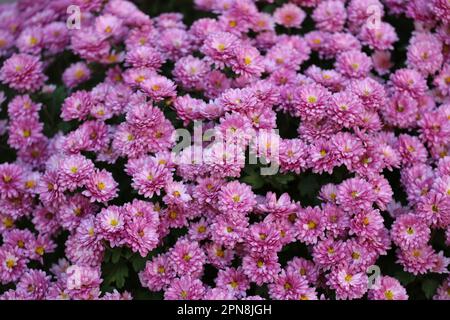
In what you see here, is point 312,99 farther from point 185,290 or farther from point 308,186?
point 185,290

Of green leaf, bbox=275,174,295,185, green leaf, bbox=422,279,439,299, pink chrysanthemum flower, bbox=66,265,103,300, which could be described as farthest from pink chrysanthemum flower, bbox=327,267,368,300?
pink chrysanthemum flower, bbox=66,265,103,300

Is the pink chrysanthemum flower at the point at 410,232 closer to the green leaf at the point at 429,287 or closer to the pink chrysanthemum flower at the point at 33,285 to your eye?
the green leaf at the point at 429,287

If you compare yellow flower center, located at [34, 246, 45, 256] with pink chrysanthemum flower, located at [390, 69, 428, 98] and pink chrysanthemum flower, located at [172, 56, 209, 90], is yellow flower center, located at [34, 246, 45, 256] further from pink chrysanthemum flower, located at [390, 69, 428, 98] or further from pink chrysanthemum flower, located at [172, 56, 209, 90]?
pink chrysanthemum flower, located at [390, 69, 428, 98]

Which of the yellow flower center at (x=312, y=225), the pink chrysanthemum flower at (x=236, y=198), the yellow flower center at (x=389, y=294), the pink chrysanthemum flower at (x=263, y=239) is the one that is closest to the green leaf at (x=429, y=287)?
the yellow flower center at (x=389, y=294)

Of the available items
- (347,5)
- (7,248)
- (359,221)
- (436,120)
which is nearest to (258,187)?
(359,221)

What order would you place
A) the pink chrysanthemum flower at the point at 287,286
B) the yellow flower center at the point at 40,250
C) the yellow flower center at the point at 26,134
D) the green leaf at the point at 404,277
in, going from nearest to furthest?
the pink chrysanthemum flower at the point at 287,286 < the green leaf at the point at 404,277 < the yellow flower center at the point at 40,250 < the yellow flower center at the point at 26,134

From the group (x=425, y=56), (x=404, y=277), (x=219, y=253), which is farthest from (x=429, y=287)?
(x=425, y=56)

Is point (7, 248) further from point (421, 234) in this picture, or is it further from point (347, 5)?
point (347, 5)
